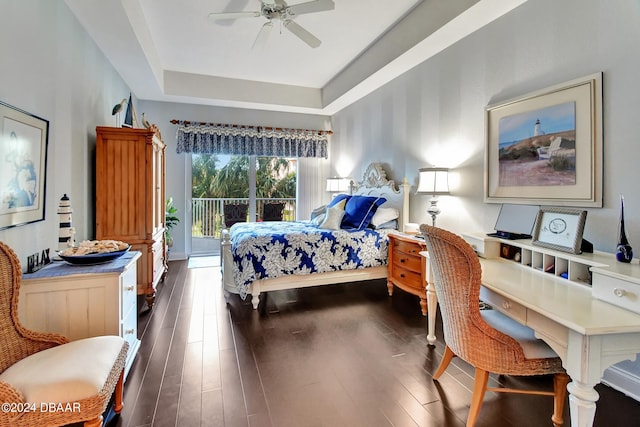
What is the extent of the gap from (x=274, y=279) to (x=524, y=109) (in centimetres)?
275

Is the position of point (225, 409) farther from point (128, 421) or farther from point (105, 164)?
point (105, 164)

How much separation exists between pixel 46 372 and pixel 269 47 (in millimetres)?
3952

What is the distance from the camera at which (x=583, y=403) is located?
4.05ft

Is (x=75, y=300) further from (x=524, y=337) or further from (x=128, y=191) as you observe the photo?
(x=524, y=337)

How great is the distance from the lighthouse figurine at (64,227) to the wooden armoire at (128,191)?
0.86 meters

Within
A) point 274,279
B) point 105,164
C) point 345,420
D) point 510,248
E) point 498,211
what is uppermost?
point 105,164

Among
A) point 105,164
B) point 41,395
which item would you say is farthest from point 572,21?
point 105,164

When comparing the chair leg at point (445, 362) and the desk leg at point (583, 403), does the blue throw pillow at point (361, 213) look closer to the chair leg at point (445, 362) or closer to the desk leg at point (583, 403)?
the chair leg at point (445, 362)

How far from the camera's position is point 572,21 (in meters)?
2.18

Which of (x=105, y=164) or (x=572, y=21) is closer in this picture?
(x=572, y=21)

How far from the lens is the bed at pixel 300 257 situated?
321cm

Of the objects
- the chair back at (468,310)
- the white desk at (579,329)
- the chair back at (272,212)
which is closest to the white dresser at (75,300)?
the chair back at (468,310)

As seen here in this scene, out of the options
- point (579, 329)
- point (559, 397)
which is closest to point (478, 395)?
point (559, 397)

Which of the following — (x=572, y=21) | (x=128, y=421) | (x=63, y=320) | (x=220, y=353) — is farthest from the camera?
(x=220, y=353)
